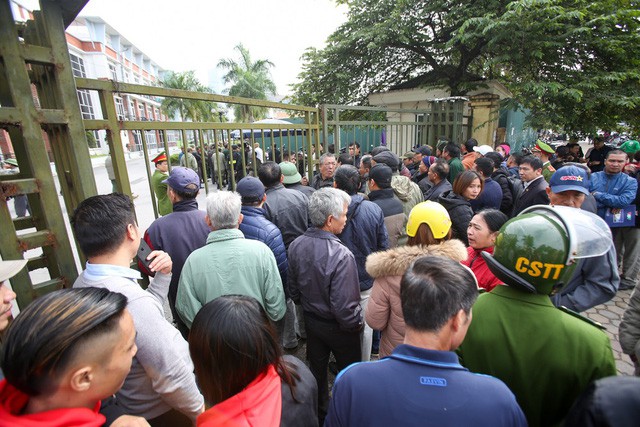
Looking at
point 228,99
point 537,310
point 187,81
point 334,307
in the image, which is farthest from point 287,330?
point 187,81

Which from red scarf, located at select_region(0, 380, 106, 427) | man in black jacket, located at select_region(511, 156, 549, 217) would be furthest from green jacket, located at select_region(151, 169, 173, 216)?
man in black jacket, located at select_region(511, 156, 549, 217)

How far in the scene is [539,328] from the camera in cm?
125

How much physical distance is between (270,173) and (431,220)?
1848mm

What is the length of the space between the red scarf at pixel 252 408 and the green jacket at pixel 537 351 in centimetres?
83

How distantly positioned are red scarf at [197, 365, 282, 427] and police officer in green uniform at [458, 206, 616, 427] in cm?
83

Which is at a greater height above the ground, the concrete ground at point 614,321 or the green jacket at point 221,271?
the green jacket at point 221,271

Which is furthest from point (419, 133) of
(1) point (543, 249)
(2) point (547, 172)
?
(1) point (543, 249)

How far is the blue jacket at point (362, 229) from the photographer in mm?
2992

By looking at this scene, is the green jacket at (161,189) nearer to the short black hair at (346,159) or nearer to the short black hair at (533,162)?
the short black hair at (346,159)

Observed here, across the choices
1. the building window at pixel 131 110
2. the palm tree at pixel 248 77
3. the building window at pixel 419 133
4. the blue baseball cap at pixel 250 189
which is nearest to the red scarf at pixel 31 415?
the blue baseball cap at pixel 250 189

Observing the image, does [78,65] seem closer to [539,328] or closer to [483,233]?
[483,233]

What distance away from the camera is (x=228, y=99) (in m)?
2.75

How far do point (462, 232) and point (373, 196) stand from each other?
99 centimetres

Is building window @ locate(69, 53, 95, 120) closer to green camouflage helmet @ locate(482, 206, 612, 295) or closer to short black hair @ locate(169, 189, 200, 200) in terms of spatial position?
short black hair @ locate(169, 189, 200, 200)
